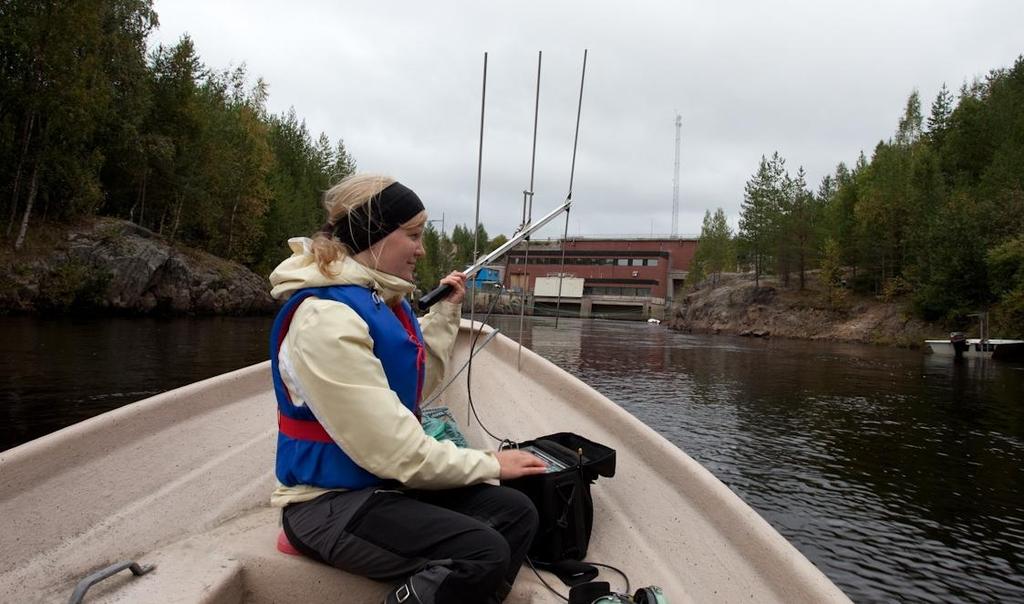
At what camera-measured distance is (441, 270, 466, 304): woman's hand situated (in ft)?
9.46

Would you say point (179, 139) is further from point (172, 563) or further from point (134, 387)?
point (172, 563)

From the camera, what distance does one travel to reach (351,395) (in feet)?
5.70

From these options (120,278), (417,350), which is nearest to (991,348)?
(417,350)

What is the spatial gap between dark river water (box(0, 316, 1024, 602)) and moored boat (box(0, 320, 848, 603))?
7.74 feet

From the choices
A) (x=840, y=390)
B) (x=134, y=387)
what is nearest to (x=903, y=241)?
(x=840, y=390)

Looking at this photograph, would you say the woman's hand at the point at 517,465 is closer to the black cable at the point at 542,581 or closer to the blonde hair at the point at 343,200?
the black cable at the point at 542,581

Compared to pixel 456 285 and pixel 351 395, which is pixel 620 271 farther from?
pixel 351 395

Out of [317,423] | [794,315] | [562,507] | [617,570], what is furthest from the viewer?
[794,315]

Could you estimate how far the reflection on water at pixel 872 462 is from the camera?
4.79 metres

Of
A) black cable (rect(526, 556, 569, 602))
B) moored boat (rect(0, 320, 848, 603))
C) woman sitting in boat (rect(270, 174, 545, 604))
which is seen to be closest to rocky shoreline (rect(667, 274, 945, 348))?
moored boat (rect(0, 320, 848, 603))

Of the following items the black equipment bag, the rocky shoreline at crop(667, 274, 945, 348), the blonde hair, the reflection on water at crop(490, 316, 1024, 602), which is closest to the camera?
the blonde hair

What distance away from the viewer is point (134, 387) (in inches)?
379

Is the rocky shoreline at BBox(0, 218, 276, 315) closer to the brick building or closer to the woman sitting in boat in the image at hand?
the woman sitting in boat

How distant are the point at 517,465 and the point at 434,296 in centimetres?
99
